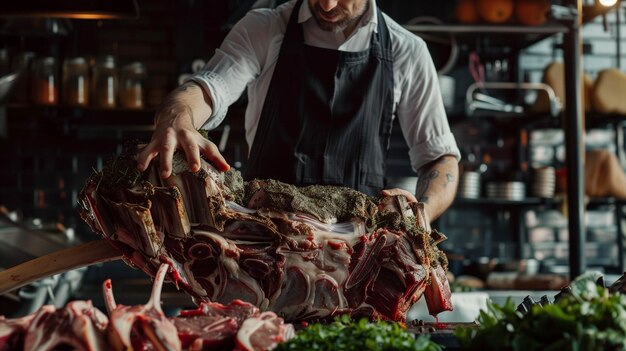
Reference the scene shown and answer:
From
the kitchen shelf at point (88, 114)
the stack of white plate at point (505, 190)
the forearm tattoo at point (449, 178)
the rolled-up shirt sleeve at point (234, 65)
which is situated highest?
the rolled-up shirt sleeve at point (234, 65)

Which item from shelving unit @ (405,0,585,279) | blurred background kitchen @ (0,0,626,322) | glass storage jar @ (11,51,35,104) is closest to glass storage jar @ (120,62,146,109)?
blurred background kitchen @ (0,0,626,322)

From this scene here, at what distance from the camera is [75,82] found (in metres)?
6.54

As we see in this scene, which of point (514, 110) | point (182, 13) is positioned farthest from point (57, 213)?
point (514, 110)

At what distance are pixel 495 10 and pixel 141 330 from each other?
5.72m

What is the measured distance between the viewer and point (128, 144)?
195cm

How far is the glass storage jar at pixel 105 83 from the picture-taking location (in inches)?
255

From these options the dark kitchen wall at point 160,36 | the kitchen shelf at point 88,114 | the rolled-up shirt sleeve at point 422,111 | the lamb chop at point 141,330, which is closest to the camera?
the lamb chop at point 141,330

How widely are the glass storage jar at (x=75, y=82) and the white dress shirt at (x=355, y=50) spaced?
401 cm

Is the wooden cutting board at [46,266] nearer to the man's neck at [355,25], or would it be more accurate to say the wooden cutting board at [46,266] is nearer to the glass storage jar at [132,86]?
the man's neck at [355,25]

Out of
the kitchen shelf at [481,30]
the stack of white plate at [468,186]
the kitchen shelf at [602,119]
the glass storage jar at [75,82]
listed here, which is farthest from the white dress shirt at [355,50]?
the kitchen shelf at [602,119]

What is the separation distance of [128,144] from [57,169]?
5760 millimetres

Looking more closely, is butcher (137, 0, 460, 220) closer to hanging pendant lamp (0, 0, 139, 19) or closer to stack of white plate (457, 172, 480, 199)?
hanging pendant lamp (0, 0, 139, 19)

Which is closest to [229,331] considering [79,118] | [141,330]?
[141,330]

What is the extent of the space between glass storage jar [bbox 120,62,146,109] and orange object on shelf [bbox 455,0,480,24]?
2447 millimetres
